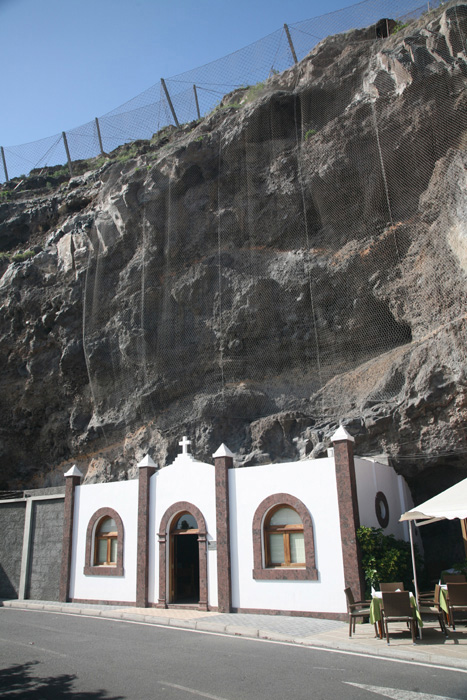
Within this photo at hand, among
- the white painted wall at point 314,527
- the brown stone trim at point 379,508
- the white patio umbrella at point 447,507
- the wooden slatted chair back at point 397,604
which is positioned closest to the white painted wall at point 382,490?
the brown stone trim at point 379,508

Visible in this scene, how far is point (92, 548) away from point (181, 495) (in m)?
4.05

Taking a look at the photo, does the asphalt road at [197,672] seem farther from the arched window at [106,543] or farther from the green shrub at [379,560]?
the arched window at [106,543]

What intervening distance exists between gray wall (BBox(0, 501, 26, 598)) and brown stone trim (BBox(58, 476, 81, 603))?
2.66 metres

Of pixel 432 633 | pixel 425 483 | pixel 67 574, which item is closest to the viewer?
pixel 432 633

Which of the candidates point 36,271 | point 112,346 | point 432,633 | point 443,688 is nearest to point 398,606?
point 432,633

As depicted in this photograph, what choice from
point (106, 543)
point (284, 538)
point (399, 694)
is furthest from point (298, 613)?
point (106, 543)

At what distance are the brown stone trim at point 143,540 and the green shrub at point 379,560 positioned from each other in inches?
261

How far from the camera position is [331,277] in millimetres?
20609

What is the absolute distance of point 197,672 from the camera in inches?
281

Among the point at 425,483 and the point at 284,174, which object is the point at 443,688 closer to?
the point at 425,483

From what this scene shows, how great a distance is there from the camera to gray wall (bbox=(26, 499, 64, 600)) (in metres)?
17.4

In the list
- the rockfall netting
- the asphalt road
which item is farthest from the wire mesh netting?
the asphalt road

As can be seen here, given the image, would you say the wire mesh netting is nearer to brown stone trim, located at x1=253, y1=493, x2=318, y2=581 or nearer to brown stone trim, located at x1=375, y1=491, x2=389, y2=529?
brown stone trim, located at x1=375, y1=491, x2=389, y2=529

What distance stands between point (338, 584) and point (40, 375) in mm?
18873
